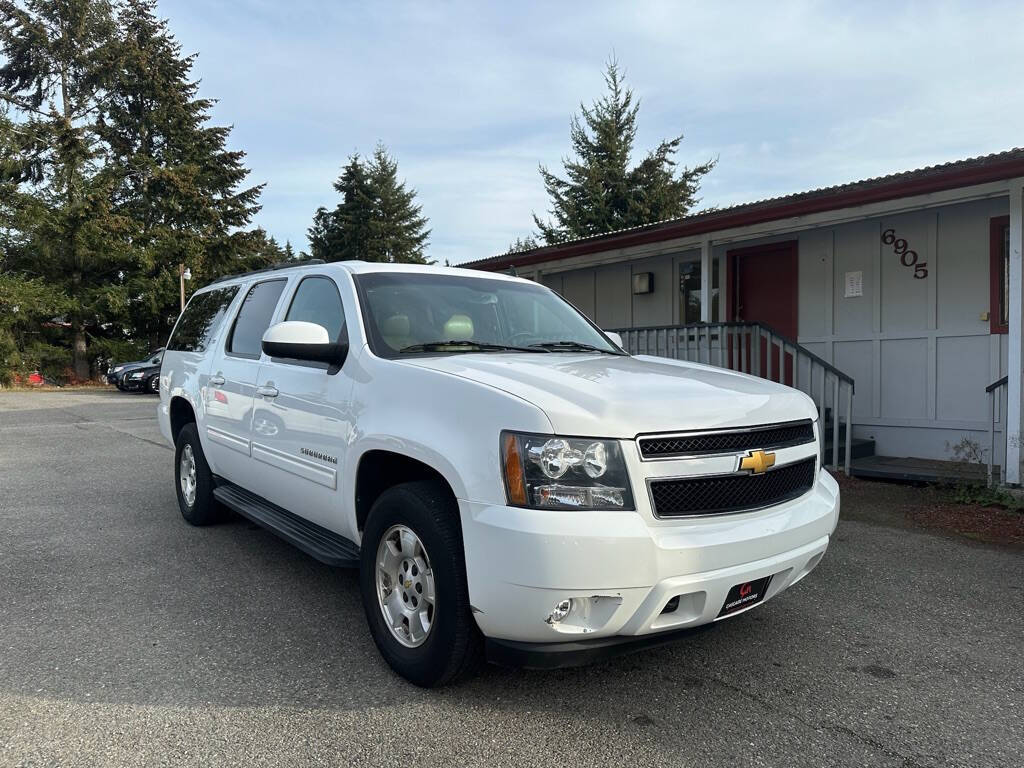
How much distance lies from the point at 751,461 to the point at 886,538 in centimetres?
336

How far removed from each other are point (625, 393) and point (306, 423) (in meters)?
1.79

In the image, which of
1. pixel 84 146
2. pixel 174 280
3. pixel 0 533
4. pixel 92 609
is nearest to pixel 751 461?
pixel 92 609

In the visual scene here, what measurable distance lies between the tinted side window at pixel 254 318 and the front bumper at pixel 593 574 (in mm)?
2550

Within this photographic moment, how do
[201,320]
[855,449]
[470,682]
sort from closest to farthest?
1. [470,682]
2. [201,320]
3. [855,449]

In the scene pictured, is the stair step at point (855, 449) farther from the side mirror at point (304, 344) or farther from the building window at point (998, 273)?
the side mirror at point (304, 344)

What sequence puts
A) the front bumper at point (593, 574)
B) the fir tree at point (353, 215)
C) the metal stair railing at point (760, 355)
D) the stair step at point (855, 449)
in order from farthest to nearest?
the fir tree at point (353, 215) → the stair step at point (855, 449) → the metal stair railing at point (760, 355) → the front bumper at point (593, 574)

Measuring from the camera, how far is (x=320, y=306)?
13.5 ft

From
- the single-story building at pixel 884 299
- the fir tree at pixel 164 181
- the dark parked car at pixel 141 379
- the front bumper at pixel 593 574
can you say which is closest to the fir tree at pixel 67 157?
the fir tree at pixel 164 181

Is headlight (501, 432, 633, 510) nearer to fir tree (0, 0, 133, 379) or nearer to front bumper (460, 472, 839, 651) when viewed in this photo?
front bumper (460, 472, 839, 651)

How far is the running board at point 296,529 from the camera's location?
3486mm

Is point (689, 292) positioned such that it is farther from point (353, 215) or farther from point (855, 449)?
point (353, 215)

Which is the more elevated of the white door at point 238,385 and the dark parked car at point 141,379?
the white door at point 238,385

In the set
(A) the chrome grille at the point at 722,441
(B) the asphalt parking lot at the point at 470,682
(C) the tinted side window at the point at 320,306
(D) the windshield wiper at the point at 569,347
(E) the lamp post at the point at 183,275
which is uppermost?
(E) the lamp post at the point at 183,275

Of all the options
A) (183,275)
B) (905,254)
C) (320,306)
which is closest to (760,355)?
(905,254)
